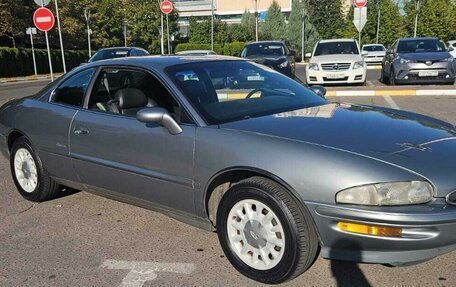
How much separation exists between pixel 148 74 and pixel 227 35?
6307 cm

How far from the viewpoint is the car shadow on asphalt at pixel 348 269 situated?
2752 millimetres

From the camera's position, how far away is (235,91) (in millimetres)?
3980

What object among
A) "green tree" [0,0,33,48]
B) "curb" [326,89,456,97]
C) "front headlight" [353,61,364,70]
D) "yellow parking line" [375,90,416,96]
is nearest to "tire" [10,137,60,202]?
"curb" [326,89,456,97]

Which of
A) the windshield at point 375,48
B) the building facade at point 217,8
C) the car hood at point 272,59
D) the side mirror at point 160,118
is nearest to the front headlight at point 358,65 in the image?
the car hood at point 272,59

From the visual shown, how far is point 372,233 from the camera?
2.66 metres

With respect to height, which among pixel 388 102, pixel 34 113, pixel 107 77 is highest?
pixel 107 77

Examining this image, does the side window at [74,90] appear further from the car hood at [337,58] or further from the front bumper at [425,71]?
the front bumper at [425,71]

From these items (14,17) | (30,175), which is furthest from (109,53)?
(14,17)

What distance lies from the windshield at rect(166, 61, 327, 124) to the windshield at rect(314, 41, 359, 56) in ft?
35.9

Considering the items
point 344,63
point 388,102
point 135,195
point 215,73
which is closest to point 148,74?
point 215,73

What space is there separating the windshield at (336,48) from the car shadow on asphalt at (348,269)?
12208mm

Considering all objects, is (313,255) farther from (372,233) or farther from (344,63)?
(344,63)

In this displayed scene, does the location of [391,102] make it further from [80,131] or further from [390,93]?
[80,131]

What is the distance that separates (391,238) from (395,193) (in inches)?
9.5
